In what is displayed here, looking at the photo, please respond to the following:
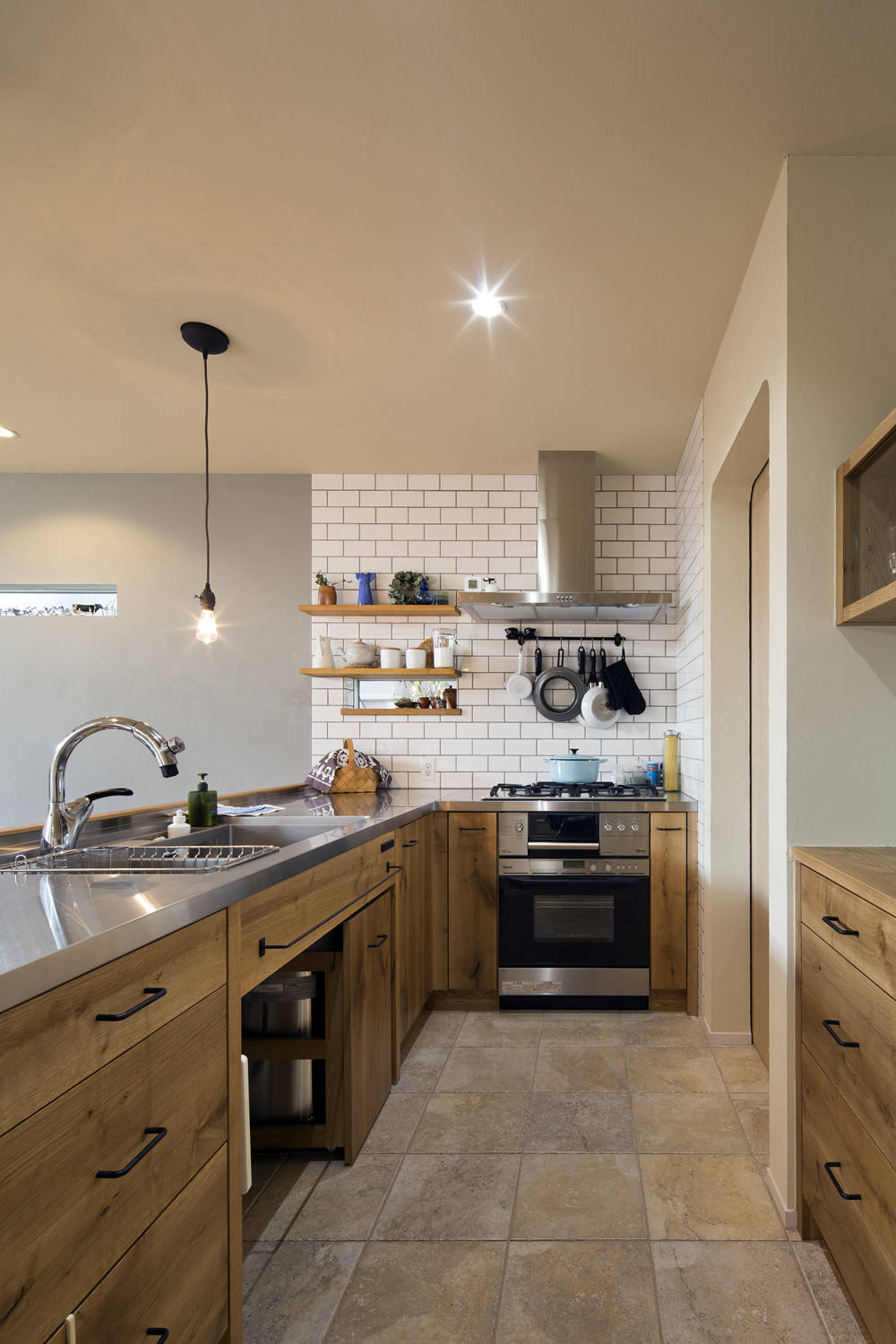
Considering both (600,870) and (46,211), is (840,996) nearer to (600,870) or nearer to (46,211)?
(600,870)

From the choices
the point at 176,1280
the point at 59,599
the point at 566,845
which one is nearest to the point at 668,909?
the point at 566,845

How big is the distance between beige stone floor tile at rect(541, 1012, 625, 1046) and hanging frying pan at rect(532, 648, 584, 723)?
1.44 metres

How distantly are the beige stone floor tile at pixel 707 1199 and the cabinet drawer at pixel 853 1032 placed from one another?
0.49m

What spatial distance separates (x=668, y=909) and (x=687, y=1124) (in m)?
1.17

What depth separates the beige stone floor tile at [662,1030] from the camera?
326cm

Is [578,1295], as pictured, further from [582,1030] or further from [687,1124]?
[582,1030]

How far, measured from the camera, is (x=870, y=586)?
182 cm

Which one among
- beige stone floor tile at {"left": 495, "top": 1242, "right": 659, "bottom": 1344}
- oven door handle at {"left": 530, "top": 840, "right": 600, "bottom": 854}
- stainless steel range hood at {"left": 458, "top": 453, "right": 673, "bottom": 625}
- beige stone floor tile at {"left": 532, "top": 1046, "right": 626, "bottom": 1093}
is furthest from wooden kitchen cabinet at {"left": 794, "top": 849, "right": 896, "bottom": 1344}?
stainless steel range hood at {"left": 458, "top": 453, "right": 673, "bottom": 625}

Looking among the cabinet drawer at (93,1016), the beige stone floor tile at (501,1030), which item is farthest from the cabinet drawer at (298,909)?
the beige stone floor tile at (501,1030)

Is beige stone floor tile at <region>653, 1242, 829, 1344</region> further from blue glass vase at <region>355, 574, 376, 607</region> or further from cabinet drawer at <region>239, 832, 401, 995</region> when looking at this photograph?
blue glass vase at <region>355, 574, 376, 607</region>

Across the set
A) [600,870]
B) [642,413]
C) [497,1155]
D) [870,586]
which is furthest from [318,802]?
[870,586]

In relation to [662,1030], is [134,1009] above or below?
above

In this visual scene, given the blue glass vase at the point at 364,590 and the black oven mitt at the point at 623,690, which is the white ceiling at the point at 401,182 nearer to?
the blue glass vase at the point at 364,590

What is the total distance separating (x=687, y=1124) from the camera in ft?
8.29
